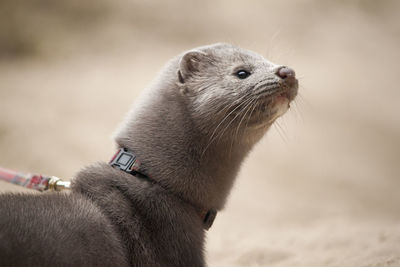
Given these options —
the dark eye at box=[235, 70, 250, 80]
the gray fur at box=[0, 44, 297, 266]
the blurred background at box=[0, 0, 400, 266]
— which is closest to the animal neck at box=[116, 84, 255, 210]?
the gray fur at box=[0, 44, 297, 266]

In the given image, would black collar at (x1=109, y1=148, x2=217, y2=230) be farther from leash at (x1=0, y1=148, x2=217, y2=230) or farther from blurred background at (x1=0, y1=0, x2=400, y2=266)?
blurred background at (x1=0, y1=0, x2=400, y2=266)

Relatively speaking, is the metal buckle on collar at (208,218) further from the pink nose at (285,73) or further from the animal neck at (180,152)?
the pink nose at (285,73)

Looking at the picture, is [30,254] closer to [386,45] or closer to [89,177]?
[89,177]

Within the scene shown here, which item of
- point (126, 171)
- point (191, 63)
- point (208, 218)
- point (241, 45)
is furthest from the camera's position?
point (241, 45)

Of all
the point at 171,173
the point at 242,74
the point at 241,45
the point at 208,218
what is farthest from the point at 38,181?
the point at 241,45

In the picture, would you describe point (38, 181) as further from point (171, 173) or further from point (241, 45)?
point (241, 45)

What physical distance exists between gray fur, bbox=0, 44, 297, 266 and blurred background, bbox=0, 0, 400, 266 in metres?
1.53

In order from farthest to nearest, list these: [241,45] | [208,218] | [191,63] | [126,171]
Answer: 1. [241,45]
2. [191,63]
3. [208,218]
4. [126,171]

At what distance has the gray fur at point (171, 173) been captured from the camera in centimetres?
139

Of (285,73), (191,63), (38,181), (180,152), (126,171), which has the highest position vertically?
(285,73)

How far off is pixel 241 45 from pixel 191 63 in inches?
90.7

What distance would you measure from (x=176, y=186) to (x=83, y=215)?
1.24 feet

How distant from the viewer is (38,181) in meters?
1.95

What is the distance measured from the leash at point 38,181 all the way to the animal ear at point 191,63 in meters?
0.61
